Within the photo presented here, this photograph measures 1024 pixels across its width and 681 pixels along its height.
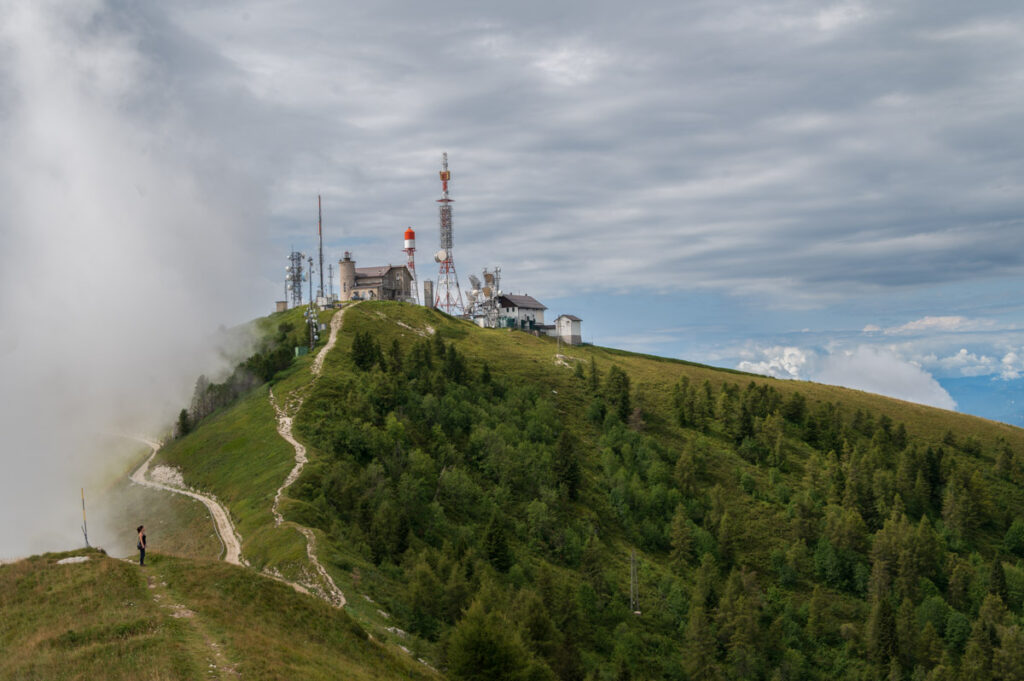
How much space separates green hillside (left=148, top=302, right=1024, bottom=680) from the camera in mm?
70812

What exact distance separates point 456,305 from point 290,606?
159605mm

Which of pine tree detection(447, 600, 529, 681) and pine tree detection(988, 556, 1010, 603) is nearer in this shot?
pine tree detection(447, 600, 529, 681)

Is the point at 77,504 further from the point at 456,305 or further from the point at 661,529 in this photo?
the point at 456,305

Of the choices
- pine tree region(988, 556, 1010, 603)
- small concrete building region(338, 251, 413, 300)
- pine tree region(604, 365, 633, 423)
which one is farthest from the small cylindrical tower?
pine tree region(988, 556, 1010, 603)

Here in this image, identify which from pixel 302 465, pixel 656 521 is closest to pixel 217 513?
pixel 302 465

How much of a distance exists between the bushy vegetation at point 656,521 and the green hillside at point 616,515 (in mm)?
368

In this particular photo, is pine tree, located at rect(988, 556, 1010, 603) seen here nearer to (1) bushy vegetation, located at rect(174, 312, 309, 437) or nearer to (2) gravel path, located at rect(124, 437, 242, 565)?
(2) gravel path, located at rect(124, 437, 242, 565)

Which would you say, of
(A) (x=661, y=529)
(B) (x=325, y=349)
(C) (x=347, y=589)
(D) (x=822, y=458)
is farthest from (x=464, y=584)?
(D) (x=822, y=458)

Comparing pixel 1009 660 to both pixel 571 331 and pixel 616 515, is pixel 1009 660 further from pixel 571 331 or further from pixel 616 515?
pixel 571 331

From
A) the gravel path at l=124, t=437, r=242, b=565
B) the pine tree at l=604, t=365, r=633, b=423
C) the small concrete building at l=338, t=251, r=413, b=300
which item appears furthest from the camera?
the small concrete building at l=338, t=251, r=413, b=300

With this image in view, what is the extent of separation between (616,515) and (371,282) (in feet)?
319

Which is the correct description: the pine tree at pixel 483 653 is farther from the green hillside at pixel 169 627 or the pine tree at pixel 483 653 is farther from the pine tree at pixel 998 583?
the pine tree at pixel 998 583

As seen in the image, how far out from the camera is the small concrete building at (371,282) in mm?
185125

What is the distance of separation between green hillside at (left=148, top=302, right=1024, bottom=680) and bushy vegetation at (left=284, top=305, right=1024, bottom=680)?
368 mm
